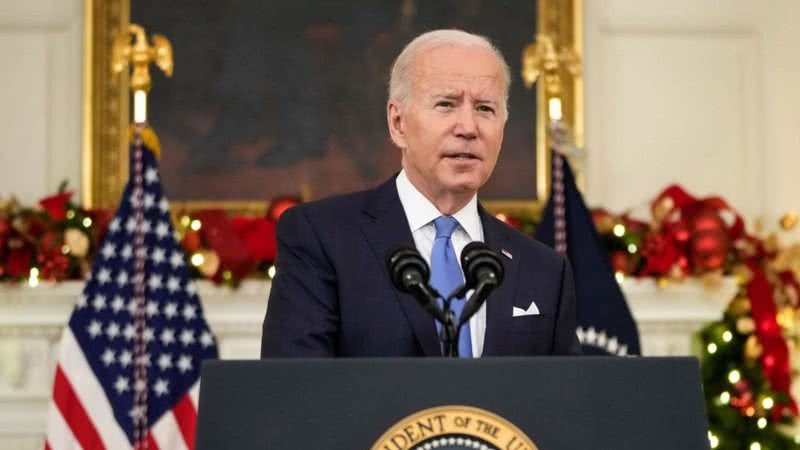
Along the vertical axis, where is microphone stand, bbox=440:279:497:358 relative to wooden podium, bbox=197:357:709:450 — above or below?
above

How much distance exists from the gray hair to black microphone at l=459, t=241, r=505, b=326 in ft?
2.32

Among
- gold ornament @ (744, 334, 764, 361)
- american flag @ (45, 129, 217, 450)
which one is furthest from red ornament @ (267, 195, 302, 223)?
gold ornament @ (744, 334, 764, 361)

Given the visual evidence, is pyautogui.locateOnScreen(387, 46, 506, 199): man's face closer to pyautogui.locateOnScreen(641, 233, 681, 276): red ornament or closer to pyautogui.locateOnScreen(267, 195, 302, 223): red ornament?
pyautogui.locateOnScreen(267, 195, 302, 223): red ornament

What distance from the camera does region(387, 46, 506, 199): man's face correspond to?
2879 millimetres

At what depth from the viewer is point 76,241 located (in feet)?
20.9

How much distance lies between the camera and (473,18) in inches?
281

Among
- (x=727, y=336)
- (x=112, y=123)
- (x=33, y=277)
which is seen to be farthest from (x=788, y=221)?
(x=33, y=277)

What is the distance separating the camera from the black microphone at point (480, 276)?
2289mm

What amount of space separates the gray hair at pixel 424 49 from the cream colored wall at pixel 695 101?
4.19 metres

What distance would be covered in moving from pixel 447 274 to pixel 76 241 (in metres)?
3.89

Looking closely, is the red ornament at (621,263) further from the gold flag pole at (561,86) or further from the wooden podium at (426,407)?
the wooden podium at (426,407)

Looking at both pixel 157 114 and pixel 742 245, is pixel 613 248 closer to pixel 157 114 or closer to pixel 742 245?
pixel 742 245

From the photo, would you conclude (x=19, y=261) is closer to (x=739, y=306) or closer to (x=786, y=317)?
(x=739, y=306)

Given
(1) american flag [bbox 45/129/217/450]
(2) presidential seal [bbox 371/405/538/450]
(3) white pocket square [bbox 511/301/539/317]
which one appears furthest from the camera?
(1) american flag [bbox 45/129/217/450]
